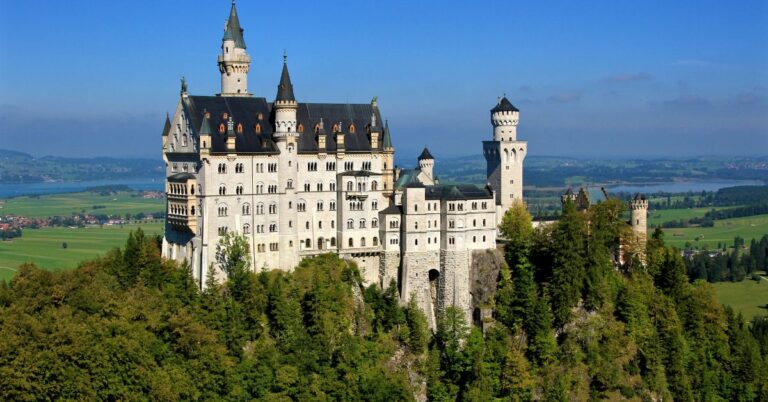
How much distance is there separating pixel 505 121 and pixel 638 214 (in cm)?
1473

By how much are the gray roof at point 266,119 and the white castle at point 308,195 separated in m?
0.10

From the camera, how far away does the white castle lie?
261 ft

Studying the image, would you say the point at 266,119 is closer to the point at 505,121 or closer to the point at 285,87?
the point at 285,87

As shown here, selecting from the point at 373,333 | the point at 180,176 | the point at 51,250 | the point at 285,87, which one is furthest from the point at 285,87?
the point at 51,250

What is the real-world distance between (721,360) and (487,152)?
28003 mm

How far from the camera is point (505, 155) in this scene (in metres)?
94.8

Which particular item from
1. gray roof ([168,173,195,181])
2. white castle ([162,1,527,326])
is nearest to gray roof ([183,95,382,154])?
white castle ([162,1,527,326])

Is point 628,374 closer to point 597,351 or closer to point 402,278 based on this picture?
point 597,351

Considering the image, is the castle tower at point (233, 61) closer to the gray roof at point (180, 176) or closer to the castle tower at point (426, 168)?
the gray roof at point (180, 176)

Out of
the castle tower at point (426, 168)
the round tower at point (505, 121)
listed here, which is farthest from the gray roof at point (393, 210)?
the round tower at point (505, 121)

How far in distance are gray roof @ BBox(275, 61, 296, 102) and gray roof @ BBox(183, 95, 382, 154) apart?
246 centimetres

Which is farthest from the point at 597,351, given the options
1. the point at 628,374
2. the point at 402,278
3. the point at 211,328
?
the point at 211,328

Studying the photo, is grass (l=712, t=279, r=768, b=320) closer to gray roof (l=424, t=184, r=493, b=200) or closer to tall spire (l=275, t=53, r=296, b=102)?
gray roof (l=424, t=184, r=493, b=200)

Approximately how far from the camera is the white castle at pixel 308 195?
79625 mm
